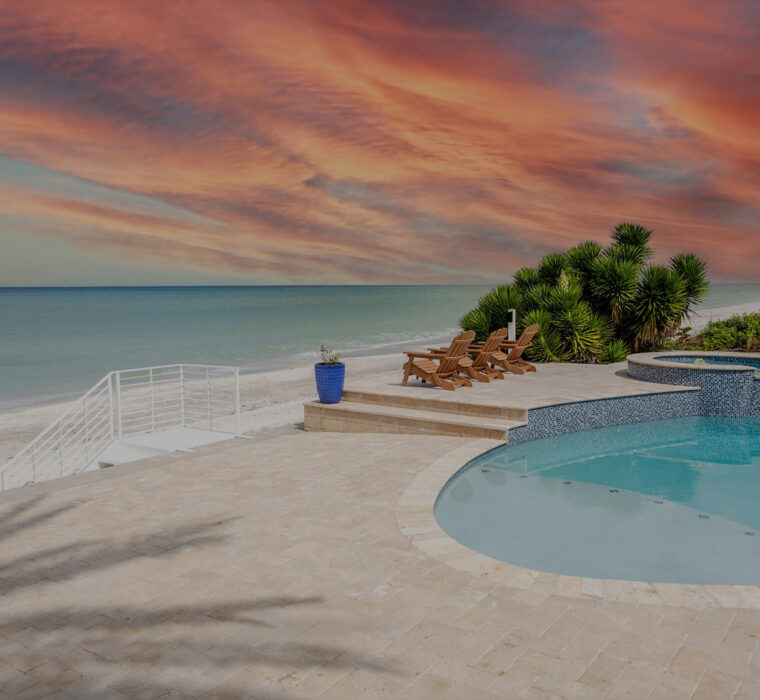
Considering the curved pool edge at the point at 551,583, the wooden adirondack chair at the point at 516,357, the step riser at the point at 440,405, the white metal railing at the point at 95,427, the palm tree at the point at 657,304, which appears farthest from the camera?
the palm tree at the point at 657,304

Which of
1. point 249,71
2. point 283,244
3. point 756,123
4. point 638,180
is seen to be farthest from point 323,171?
point 756,123

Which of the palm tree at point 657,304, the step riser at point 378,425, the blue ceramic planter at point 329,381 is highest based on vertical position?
the palm tree at point 657,304

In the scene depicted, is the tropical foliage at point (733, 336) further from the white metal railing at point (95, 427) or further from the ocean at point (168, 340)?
the ocean at point (168, 340)

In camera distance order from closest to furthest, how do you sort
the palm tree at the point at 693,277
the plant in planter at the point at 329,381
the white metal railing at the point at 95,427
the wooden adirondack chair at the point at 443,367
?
1. the white metal railing at the point at 95,427
2. the plant in planter at the point at 329,381
3. the wooden adirondack chair at the point at 443,367
4. the palm tree at the point at 693,277

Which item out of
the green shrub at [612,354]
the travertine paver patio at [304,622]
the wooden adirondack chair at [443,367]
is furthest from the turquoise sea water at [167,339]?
the travertine paver patio at [304,622]

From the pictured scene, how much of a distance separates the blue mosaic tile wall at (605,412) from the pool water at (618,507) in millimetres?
203

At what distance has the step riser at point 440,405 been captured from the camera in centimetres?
845

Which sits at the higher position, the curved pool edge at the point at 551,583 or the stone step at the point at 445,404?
the stone step at the point at 445,404

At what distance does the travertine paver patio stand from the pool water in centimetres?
97

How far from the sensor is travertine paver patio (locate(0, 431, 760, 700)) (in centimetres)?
273

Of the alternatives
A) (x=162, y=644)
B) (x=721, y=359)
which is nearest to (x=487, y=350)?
(x=721, y=359)

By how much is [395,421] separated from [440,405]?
83cm

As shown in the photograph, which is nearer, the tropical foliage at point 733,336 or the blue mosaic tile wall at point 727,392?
the blue mosaic tile wall at point 727,392

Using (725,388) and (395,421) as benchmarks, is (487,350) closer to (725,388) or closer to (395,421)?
(395,421)
